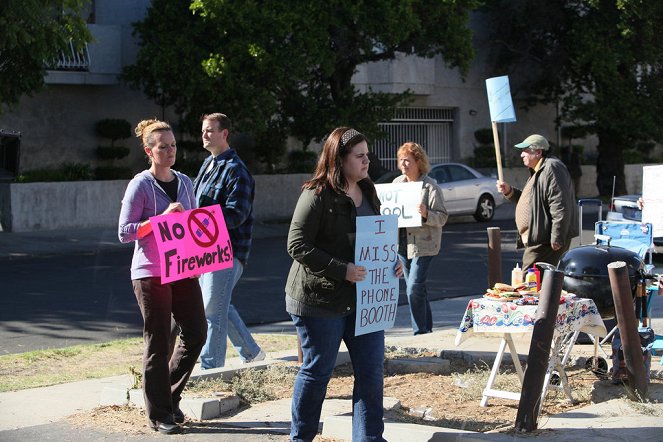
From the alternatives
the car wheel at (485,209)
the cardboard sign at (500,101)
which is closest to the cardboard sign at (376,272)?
the cardboard sign at (500,101)

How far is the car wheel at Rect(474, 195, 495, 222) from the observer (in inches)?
1022

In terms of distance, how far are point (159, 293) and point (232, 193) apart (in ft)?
4.63

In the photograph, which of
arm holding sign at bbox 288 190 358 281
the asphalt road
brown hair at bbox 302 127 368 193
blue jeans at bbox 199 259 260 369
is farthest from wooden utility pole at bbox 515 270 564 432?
the asphalt road

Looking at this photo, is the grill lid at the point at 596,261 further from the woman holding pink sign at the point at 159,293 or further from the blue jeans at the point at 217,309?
the woman holding pink sign at the point at 159,293

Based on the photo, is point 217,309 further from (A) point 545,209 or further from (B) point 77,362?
(A) point 545,209

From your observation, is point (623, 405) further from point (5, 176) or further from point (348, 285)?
point (5, 176)

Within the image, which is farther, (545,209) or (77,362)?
(77,362)

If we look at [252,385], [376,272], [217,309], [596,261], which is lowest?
[252,385]

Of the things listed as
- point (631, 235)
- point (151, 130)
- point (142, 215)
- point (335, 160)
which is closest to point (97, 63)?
point (631, 235)

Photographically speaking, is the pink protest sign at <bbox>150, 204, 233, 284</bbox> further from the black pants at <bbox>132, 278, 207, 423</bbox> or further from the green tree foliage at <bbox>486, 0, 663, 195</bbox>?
the green tree foliage at <bbox>486, 0, 663, 195</bbox>

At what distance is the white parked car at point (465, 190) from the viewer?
25312 mm

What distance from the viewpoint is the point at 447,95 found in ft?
108

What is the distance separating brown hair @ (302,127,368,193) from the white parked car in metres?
18.8

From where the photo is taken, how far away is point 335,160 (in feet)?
19.7
